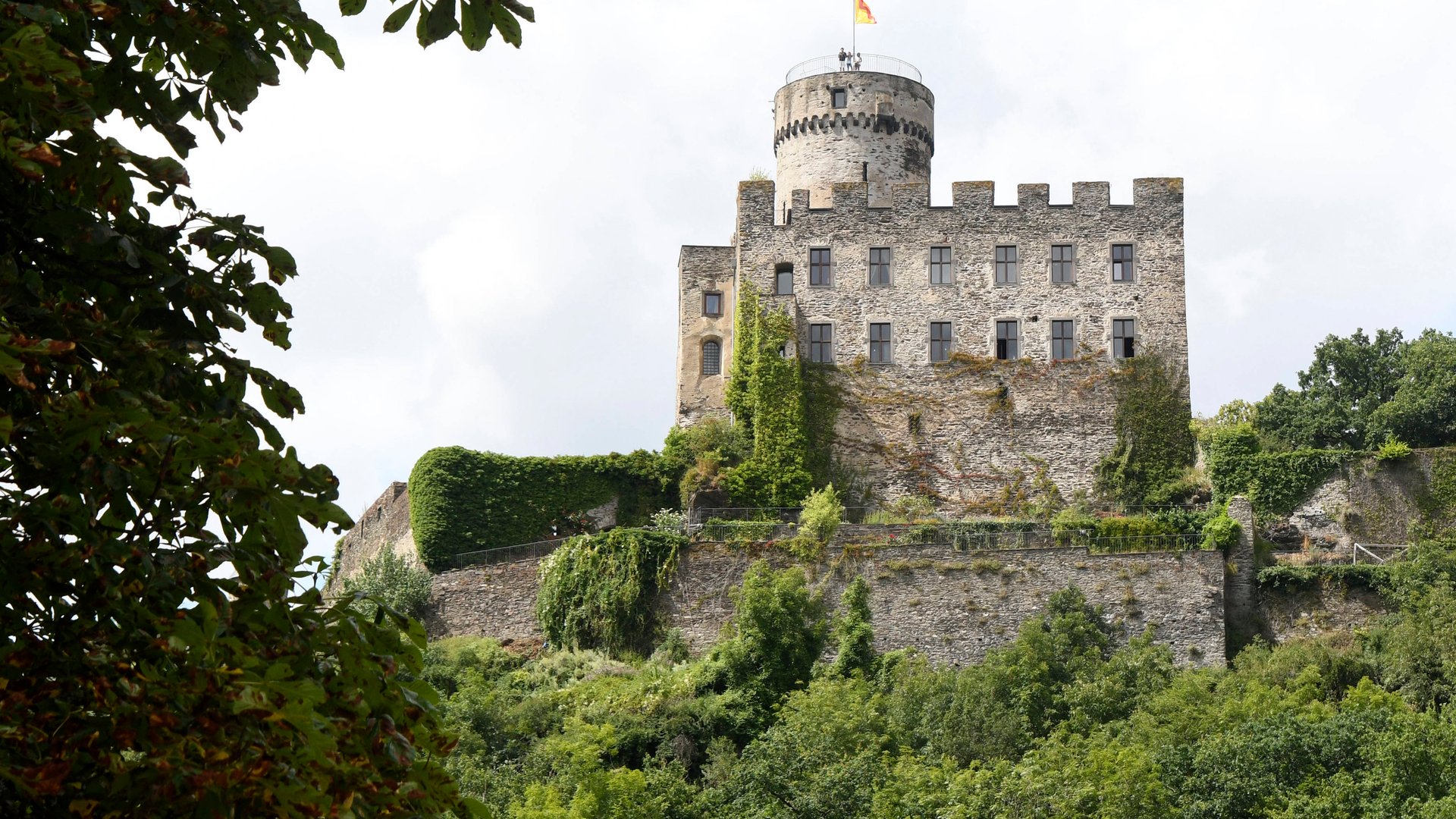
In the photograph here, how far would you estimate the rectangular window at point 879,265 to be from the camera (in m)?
42.6

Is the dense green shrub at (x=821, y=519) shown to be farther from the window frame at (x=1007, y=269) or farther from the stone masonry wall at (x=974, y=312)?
the window frame at (x=1007, y=269)

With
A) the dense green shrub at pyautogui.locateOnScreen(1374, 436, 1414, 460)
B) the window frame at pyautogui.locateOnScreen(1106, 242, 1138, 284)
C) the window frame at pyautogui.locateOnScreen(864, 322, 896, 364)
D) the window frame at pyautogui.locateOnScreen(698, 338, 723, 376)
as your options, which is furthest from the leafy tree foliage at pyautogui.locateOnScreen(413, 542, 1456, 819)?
the window frame at pyautogui.locateOnScreen(698, 338, 723, 376)

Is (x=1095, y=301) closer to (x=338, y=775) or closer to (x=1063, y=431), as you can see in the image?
(x=1063, y=431)

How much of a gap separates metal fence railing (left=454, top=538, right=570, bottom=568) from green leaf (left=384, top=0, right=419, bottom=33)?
31.8m

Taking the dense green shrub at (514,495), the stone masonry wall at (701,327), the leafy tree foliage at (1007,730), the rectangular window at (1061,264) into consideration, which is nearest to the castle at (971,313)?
the rectangular window at (1061,264)

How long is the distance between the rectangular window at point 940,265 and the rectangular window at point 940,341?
1.02m

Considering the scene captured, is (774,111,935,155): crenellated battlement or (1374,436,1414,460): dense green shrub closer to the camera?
(1374,436,1414,460): dense green shrub

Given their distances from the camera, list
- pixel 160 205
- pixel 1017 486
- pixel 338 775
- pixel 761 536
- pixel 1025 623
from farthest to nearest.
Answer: pixel 1017 486, pixel 761 536, pixel 1025 623, pixel 160 205, pixel 338 775

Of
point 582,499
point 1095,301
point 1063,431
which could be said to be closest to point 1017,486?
point 1063,431

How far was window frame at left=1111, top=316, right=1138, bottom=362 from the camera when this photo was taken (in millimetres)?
41812

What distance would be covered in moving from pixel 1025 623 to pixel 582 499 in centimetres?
1057

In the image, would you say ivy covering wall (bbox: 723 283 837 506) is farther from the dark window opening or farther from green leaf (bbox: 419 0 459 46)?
green leaf (bbox: 419 0 459 46)

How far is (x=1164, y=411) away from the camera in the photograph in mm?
41062

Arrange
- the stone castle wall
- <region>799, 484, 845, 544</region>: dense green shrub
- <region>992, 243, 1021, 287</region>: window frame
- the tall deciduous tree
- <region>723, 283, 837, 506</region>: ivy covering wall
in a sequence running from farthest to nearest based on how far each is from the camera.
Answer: the stone castle wall, <region>992, 243, 1021, 287</region>: window frame, <region>723, 283, 837, 506</region>: ivy covering wall, <region>799, 484, 845, 544</region>: dense green shrub, the tall deciduous tree
